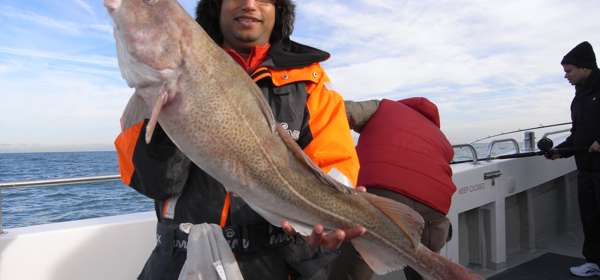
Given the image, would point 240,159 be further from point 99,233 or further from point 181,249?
point 99,233

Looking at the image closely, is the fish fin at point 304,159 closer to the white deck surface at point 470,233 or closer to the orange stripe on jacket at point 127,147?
the orange stripe on jacket at point 127,147

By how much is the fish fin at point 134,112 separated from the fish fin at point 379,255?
127 cm

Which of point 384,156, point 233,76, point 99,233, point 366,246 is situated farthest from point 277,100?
point 99,233

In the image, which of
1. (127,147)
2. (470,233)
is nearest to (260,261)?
(127,147)

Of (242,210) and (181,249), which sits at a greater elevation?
(242,210)

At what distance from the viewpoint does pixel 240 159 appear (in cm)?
190

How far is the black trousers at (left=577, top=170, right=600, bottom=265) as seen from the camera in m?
5.94

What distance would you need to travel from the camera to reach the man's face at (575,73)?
21.5ft

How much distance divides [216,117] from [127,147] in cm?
60

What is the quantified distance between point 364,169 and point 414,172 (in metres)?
0.42

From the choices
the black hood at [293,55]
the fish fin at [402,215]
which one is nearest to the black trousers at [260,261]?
the fish fin at [402,215]

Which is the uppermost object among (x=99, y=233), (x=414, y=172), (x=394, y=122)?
(x=394, y=122)

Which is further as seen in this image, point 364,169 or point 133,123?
point 364,169

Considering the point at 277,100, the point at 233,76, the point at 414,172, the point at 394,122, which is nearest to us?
the point at 233,76
